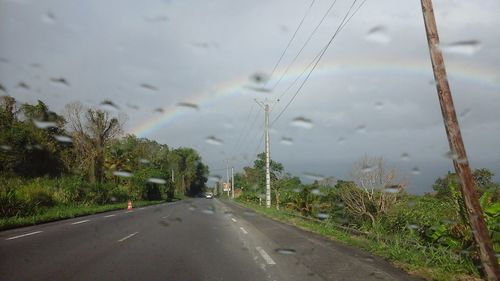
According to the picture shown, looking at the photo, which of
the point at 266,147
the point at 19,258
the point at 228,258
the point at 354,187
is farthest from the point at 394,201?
the point at 266,147

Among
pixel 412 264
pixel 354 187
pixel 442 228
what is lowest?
pixel 412 264

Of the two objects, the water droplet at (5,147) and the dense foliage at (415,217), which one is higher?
the water droplet at (5,147)

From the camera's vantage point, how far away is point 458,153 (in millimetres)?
7578

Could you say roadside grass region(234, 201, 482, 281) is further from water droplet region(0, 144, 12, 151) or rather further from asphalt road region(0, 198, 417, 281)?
water droplet region(0, 144, 12, 151)

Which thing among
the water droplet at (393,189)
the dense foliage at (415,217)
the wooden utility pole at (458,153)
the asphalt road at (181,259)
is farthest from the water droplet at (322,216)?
the wooden utility pole at (458,153)

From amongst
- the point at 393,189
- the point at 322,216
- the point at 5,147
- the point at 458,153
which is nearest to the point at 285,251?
the point at 458,153

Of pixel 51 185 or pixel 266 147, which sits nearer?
pixel 51 185

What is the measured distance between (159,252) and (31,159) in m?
28.1

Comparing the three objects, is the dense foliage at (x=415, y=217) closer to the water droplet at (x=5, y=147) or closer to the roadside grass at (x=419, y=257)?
the roadside grass at (x=419, y=257)

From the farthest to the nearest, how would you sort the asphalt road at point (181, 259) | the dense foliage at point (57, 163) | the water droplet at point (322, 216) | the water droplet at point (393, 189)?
the dense foliage at point (57, 163), the water droplet at point (322, 216), the water droplet at point (393, 189), the asphalt road at point (181, 259)

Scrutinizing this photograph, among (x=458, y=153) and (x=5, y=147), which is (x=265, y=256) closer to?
(x=458, y=153)

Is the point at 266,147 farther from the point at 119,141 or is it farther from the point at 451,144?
the point at 451,144

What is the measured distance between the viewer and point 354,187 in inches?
604

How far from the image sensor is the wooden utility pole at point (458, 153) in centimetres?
721
